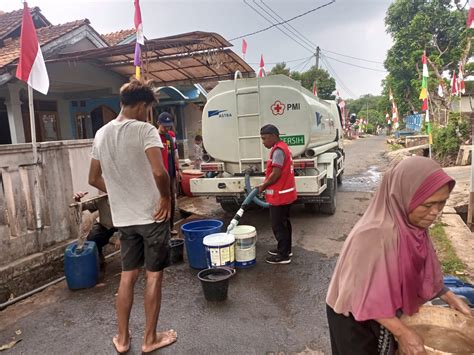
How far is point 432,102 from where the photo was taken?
2250 cm

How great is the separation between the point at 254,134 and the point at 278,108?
1.90 ft

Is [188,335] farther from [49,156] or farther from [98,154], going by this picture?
[49,156]

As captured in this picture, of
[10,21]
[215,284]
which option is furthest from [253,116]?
[10,21]

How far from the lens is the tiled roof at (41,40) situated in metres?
7.47

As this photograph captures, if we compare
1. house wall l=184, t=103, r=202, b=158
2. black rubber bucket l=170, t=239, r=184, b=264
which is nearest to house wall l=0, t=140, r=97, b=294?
black rubber bucket l=170, t=239, r=184, b=264

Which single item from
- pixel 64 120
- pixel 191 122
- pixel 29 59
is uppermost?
pixel 29 59

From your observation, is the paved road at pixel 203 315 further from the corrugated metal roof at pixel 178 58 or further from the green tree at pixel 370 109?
the green tree at pixel 370 109

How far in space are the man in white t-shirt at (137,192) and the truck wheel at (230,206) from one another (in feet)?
14.2

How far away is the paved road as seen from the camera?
290cm

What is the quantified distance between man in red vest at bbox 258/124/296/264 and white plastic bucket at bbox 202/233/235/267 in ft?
2.48

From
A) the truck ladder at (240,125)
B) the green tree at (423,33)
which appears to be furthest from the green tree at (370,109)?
the truck ladder at (240,125)

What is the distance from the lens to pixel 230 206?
23.4 ft

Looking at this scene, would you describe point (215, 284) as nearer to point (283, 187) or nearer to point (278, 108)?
point (283, 187)

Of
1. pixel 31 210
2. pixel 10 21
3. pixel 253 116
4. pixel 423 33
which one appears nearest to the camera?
pixel 31 210
